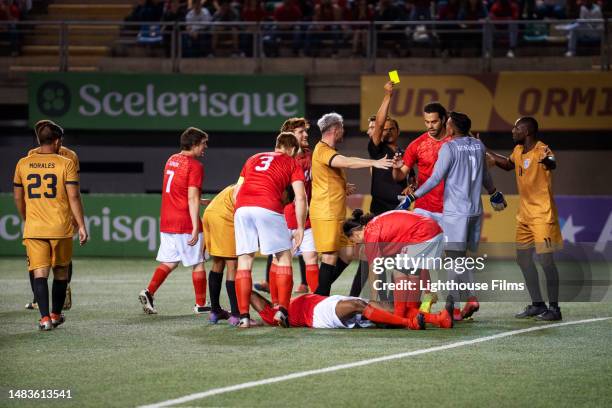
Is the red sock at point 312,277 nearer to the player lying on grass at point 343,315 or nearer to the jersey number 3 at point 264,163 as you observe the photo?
the player lying on grass at point 343,315

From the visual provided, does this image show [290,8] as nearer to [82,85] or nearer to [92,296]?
[82,85]

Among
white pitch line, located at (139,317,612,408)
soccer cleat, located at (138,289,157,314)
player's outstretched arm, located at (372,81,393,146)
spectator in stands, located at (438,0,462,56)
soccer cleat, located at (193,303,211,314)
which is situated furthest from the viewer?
spectator in stands, located at (438,0,462,56)

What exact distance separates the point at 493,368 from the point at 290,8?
15501 mm

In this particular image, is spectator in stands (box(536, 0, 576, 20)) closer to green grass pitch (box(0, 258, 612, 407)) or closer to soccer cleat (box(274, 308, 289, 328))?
green grass pitch (box(0, 258, 612, 407))

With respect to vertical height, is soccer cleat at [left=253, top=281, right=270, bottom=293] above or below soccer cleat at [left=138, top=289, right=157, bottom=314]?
below

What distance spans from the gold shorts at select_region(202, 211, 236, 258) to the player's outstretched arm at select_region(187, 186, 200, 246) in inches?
12.4

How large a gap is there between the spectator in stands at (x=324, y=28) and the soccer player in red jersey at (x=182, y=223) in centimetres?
1060

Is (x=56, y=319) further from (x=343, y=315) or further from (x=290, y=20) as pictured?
(x=290, y=20)

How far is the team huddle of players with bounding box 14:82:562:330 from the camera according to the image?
9.93m

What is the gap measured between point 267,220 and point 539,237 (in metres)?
2.76

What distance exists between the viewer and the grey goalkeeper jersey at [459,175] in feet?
33.9

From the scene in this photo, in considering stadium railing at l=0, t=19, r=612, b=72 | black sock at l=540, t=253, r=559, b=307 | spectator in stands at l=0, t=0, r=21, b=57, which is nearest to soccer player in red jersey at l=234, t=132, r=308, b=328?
black sock at l=540, t=253, r=559, b=307

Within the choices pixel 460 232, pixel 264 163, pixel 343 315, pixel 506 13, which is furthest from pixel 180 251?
pixel 506 13

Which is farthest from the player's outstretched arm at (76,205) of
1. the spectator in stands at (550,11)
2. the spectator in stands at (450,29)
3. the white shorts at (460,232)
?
the spectator in stands at (550,11)
